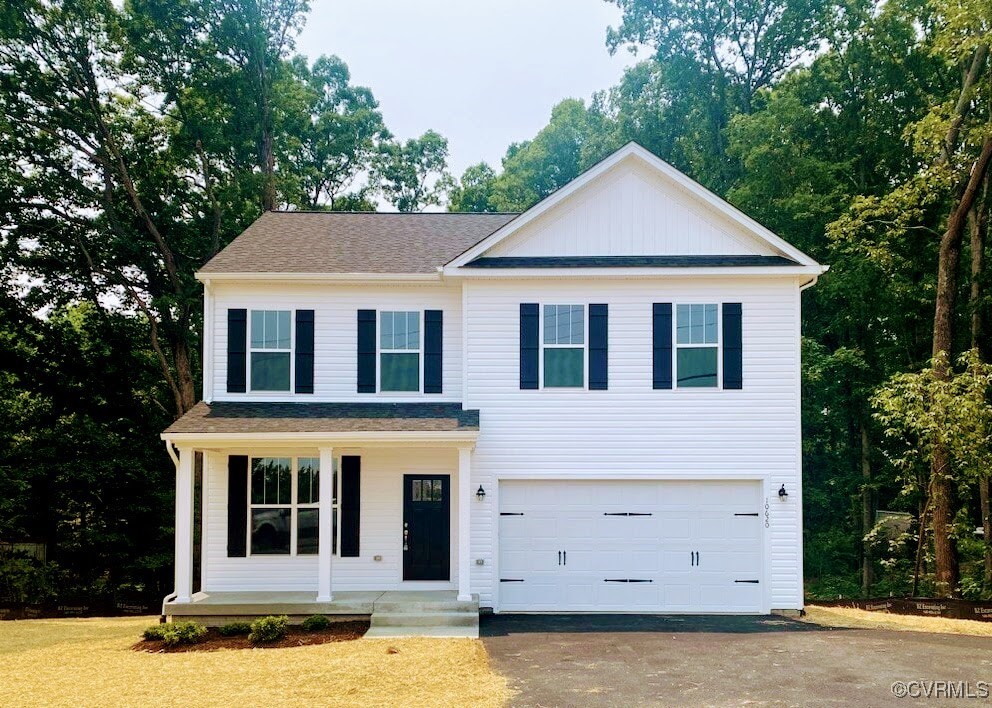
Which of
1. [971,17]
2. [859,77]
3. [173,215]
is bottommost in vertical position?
[173,215]

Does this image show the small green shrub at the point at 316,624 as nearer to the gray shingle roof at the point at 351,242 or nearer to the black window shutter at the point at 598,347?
the black window shutter at the point at 598,347

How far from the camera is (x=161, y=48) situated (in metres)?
26.5

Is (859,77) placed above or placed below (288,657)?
above

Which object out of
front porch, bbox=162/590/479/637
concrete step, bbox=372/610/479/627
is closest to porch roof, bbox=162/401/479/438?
front porch, bbox=162/590/479/637

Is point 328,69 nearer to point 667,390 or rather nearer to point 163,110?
point 163,110

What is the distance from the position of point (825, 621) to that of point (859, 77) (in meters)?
18.4

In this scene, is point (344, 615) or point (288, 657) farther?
point (344, 615)

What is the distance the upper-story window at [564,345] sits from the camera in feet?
52.6

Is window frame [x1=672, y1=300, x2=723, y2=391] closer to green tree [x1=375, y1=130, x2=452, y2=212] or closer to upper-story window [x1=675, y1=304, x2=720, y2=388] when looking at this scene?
upper-story window [x1=675, y1=304, x2=720, y2=388]

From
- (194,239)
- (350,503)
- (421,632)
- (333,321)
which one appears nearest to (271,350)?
(333,321)

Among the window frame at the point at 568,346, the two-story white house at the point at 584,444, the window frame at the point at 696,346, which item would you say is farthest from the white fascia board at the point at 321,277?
the window frame at the point at 696,346

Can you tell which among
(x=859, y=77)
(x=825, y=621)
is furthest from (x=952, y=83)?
(x=825, y=621)

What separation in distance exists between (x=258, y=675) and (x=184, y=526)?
467 cm

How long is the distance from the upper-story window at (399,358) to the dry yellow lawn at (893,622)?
819cm
